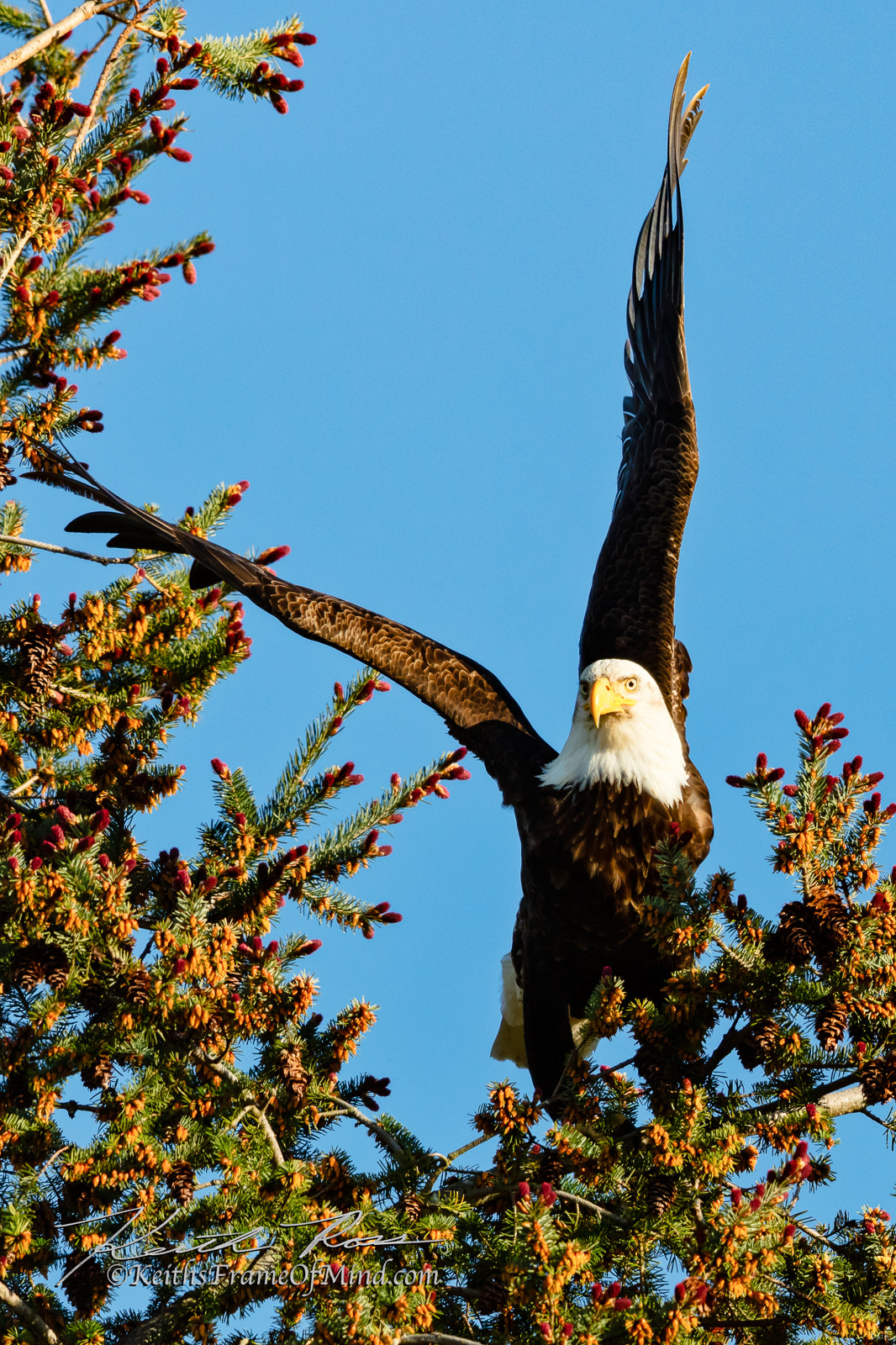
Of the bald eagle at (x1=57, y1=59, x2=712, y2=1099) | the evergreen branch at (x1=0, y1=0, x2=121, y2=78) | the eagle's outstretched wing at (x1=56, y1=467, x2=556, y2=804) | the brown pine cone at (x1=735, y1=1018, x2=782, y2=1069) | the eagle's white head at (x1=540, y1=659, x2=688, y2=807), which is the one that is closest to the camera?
the brown pine cone at (x1=735, y1=1018, x2=782, y2=1069)

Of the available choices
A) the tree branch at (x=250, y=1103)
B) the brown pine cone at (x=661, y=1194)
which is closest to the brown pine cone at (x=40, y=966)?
the tree branch at (x=250, y=1103)

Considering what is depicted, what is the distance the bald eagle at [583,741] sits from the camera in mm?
4512

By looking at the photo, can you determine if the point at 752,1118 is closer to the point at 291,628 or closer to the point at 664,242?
the point at 291,628

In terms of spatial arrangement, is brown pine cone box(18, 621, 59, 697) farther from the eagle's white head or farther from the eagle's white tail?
the eagle's white tail

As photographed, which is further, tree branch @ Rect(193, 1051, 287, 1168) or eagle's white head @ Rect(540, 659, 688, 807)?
eagle's white head @ Rect(540, 659, 688, 807)

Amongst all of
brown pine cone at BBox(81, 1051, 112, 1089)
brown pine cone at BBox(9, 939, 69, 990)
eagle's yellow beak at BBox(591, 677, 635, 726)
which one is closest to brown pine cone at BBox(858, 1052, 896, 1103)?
eagle's yellow beak at BBox(591, 677, 635, 726)

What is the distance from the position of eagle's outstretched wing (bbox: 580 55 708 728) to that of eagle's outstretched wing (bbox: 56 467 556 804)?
2.01 feet

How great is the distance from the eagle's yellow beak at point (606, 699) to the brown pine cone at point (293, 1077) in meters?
1.62

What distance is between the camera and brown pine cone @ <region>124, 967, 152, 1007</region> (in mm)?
3354

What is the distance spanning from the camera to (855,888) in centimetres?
335

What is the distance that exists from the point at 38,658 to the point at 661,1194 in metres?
2.56

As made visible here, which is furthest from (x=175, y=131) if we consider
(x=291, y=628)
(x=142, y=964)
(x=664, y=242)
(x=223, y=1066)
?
(x=664, y=242)

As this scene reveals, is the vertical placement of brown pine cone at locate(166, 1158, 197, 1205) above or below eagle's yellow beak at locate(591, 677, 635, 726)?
below

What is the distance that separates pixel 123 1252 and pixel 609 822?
82.8 inches
